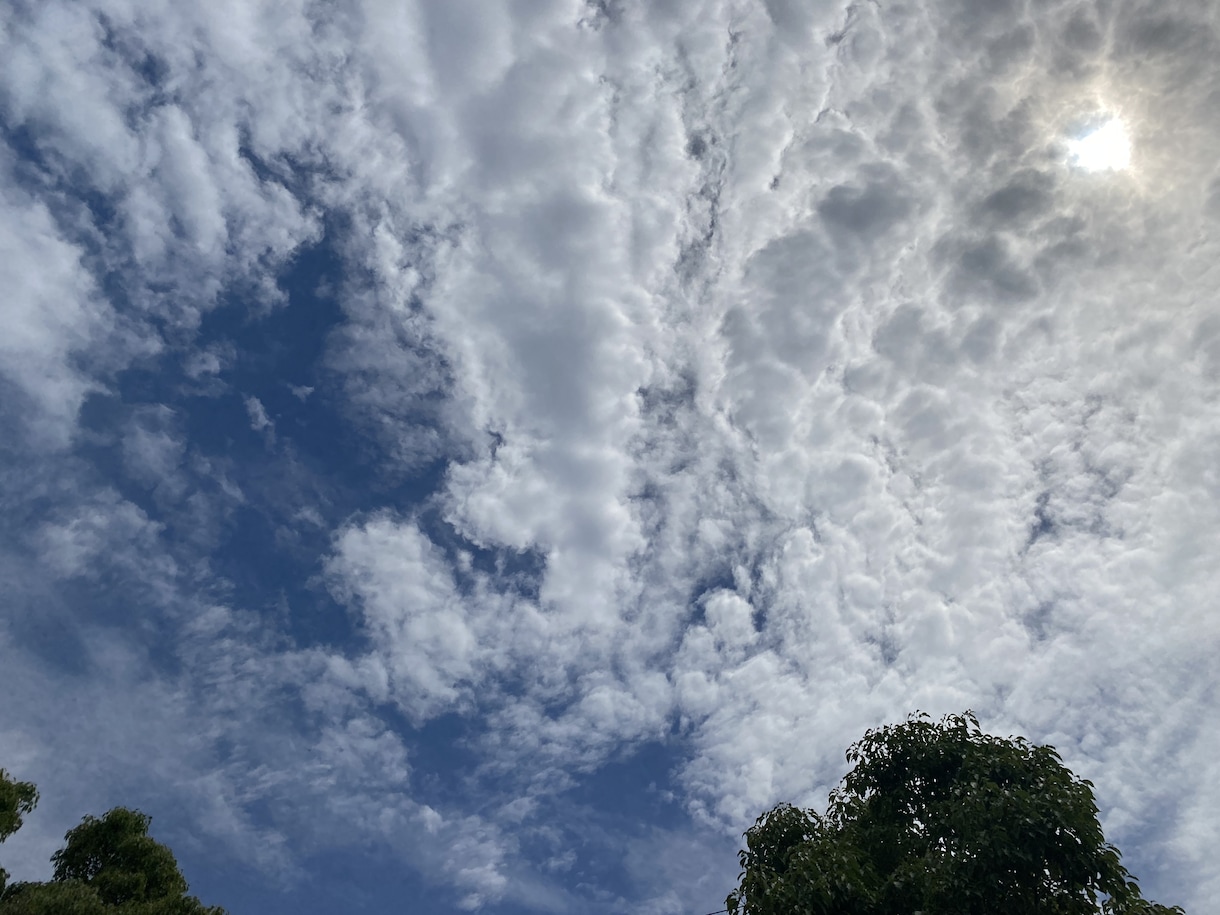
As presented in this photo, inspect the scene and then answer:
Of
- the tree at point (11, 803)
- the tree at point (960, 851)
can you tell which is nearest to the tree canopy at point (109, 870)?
the tree at point (11, 803)

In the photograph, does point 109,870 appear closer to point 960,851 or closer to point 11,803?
point 11,803

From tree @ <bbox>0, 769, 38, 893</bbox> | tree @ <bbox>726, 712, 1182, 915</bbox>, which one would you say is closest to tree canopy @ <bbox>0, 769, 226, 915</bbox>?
tree @ <bbox>0, 769, 38, 893</bbox>

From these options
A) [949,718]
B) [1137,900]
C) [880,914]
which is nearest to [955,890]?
[880,914]

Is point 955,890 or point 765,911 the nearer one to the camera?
point 955,890

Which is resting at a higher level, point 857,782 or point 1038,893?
point 857,782

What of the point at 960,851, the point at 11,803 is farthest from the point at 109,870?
the point at 960,851

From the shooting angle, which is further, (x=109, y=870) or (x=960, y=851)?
(x=109, y=870)

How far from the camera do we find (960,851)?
1748 cm

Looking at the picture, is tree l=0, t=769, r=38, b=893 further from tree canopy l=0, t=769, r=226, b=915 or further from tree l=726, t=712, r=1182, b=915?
tree l=726, t=712, r=1182, b=915

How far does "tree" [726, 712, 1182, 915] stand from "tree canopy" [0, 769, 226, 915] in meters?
17.0

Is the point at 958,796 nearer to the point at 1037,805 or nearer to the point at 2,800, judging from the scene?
the point at 1037,805

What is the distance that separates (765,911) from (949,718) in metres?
7.89

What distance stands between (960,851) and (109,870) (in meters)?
24.3

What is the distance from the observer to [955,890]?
16906mm
